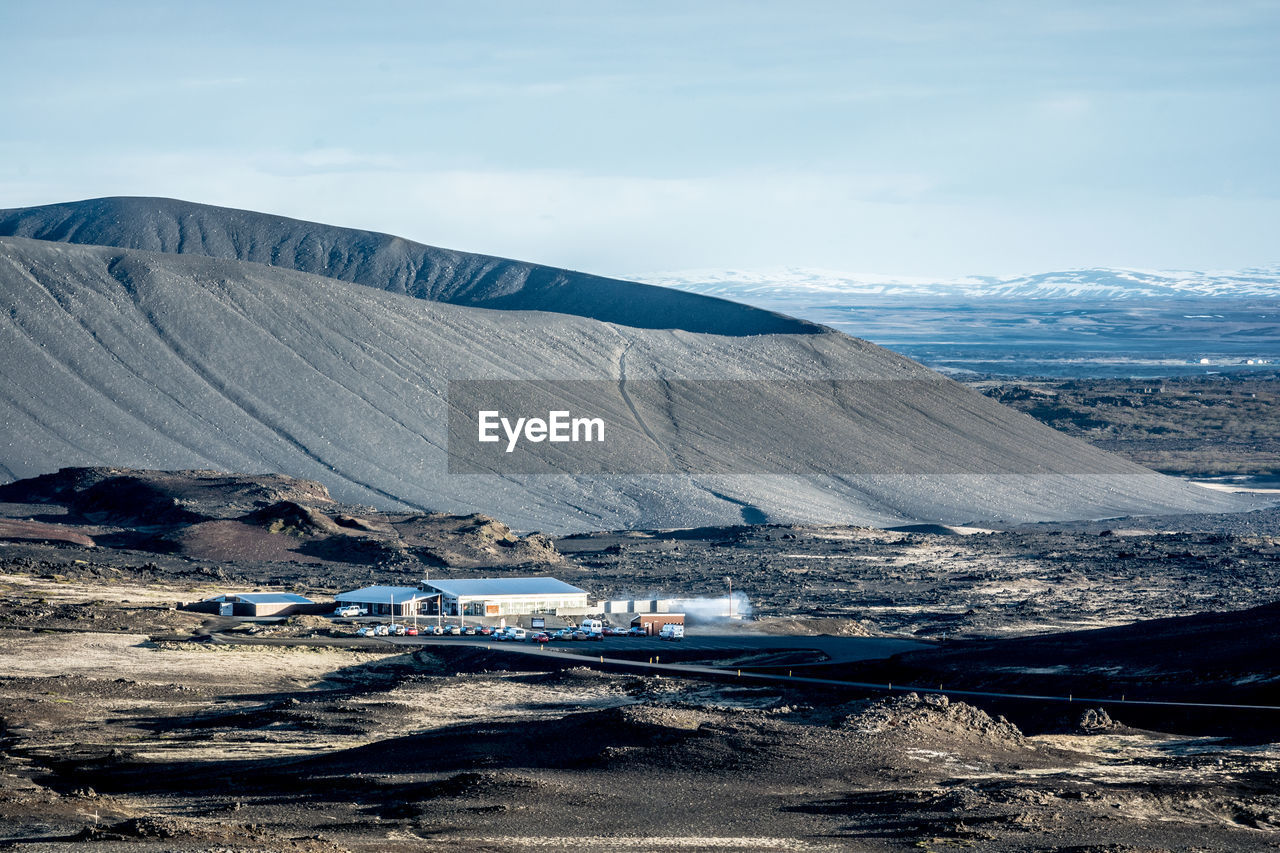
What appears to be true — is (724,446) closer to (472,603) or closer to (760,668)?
(472,603)

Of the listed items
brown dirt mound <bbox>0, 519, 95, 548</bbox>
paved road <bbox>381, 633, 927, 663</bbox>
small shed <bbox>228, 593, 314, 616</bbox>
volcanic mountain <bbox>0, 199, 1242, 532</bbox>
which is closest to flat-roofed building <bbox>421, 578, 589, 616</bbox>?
small shed <bbox>228, 593, 314, 616</bbox>

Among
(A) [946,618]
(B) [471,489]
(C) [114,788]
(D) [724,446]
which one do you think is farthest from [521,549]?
(C) [114,788]

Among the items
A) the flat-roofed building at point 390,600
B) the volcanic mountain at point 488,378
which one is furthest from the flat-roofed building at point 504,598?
the volcanic mountain at point 488,378

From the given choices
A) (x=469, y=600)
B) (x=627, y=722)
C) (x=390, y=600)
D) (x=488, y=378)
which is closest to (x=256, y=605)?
(x=390, y=600)

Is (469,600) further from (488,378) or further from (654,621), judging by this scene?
(488,378)

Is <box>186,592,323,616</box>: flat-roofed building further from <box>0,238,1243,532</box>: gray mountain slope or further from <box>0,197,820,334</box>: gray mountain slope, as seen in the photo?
<box>0,197,820,334</box>: gray mountain slope

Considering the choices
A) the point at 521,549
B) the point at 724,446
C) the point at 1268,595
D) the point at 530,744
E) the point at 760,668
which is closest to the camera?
the point at 530,744

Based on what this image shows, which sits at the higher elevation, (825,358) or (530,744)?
(825,358)

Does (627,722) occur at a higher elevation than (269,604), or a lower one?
higher
